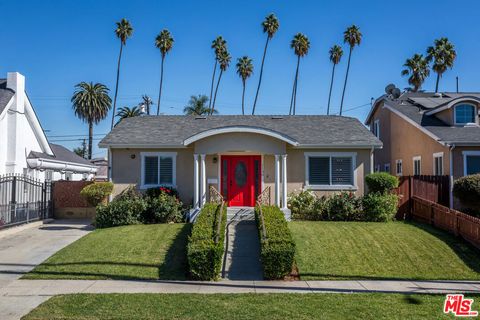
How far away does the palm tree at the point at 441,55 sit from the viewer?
139 feet

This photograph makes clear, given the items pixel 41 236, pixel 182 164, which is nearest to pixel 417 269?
pixel 182 164

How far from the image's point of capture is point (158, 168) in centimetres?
1861

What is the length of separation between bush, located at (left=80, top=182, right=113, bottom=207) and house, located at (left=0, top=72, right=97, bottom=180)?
6570 millimetres

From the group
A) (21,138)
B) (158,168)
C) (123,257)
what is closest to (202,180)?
(158,168)

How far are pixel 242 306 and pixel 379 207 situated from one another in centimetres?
1005

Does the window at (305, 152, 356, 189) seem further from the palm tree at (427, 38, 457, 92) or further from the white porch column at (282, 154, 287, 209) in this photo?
the palm tree at (427, 38, 457, 92)

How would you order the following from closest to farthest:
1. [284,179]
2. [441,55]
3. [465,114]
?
[284,179] → [465,114] → [441,55]

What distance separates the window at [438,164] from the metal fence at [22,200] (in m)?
18.4

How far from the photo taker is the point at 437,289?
987 cm

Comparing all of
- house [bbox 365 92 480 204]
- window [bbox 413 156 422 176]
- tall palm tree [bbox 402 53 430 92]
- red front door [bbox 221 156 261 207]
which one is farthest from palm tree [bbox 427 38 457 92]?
red front door [bbox 221 156 261 207]

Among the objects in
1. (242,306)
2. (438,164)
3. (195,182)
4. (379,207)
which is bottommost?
(242,306)

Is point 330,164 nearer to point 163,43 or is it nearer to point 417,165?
point 417,165

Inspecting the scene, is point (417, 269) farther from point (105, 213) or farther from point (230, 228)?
point (105, 213)

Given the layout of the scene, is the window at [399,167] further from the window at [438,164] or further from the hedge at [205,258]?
the hedge at [205,258]
